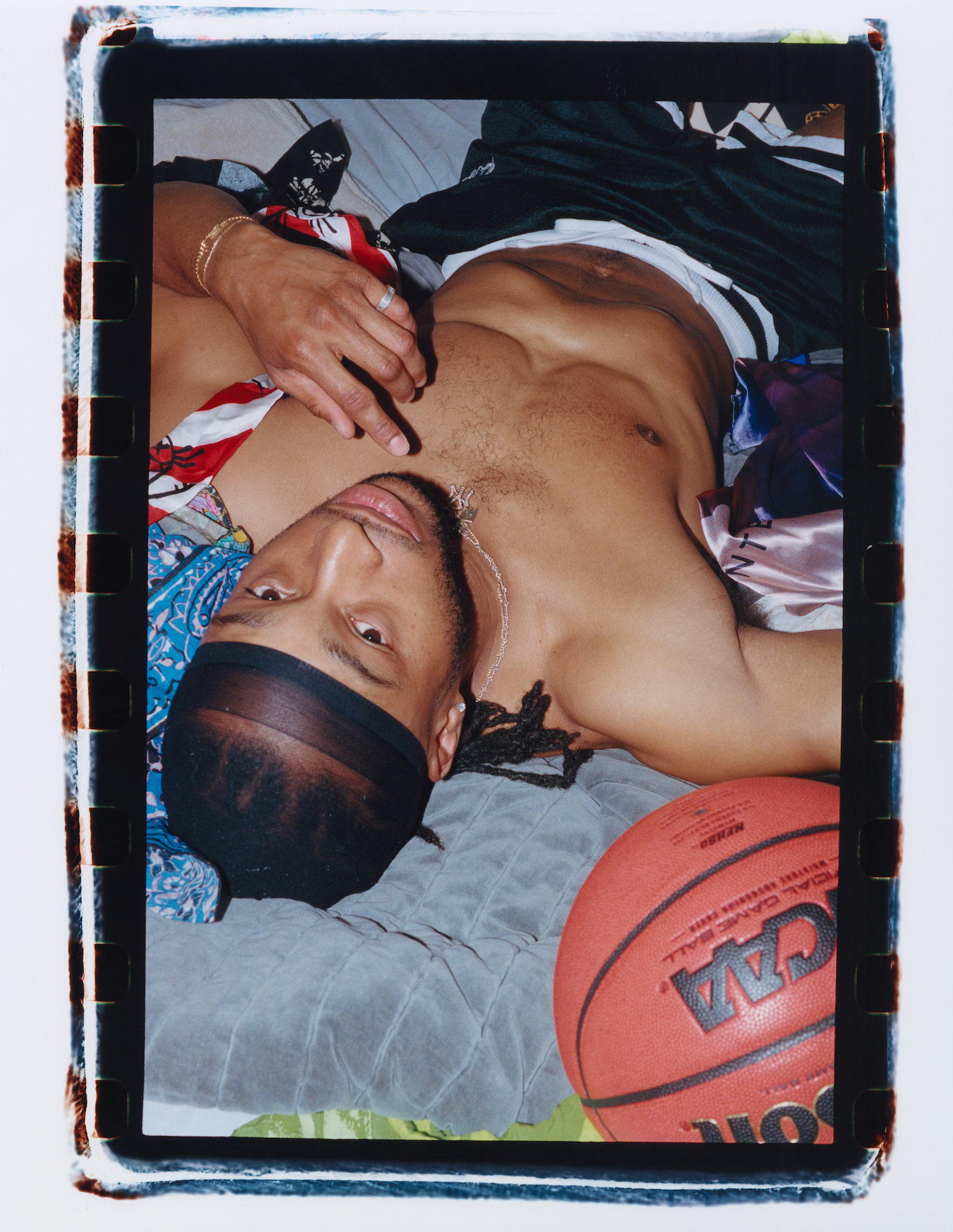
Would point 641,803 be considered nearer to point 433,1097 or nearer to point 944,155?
point 433,1097

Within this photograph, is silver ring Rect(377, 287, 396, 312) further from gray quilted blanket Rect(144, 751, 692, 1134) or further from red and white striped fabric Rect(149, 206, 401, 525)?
gray quilted blanket Rect(144, 751, 692, 1134)

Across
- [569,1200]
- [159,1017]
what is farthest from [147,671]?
[569,1200]

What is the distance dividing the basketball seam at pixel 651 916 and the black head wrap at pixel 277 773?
262 mm

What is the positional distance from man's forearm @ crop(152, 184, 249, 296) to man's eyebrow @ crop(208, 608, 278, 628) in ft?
1.16

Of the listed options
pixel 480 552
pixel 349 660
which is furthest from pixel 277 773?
pixel 480 552

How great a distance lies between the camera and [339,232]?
1.02 m

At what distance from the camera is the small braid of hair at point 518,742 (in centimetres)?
94

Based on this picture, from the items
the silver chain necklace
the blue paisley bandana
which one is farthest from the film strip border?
the silver chain necklace

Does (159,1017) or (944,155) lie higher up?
(944,155)

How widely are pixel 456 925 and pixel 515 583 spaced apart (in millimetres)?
404

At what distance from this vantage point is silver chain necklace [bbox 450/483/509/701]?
919 millimetres

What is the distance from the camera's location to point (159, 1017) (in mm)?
762

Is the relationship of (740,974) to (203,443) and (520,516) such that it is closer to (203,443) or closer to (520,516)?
(520,516)

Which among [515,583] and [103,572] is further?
[515,583]
